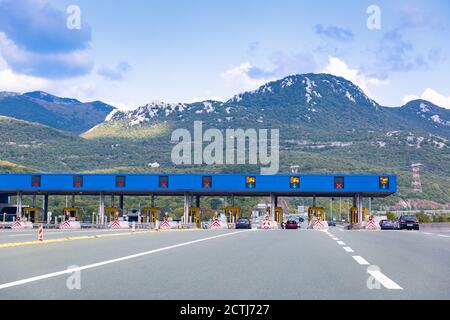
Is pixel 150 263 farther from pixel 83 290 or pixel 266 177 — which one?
pixel 266 177

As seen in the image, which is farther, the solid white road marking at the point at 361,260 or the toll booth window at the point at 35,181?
the toll booth window at the point at 35,181

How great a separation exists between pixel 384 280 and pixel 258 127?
164908 millimetres

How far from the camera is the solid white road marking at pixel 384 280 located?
32.5ft

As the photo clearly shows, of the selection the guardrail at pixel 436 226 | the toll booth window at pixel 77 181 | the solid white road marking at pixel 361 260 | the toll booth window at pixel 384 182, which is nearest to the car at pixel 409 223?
the guardrail at pixel 436 226

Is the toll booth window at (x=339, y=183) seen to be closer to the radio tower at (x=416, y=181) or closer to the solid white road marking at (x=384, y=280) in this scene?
the solid white road marking at (x=384, y=280)

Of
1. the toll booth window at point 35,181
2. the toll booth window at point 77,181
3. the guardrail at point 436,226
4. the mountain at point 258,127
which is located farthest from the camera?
the mountain at point 258,127

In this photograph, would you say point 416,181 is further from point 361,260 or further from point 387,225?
point 361,260

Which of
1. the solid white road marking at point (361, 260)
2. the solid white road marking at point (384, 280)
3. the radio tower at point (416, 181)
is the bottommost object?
the solid white road marking at point (361, 260)

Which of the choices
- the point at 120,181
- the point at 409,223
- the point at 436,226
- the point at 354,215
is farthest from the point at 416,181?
the point at 120,181

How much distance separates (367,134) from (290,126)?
2050 centimetres

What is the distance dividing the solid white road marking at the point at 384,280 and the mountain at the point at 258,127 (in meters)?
119

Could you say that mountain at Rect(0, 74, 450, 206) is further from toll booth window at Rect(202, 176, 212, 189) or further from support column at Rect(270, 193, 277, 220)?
toll booth window at Rect(202, 176, 212, 189)

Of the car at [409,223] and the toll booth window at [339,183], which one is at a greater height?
the toll booth window at [339,183]

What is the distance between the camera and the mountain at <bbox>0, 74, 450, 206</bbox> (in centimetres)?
14125
